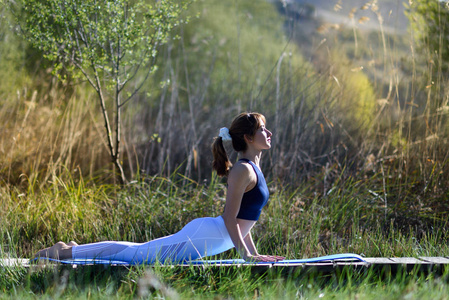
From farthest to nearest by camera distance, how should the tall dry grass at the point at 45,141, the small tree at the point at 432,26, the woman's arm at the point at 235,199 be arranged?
the small tree at the point at 432,26, the tall dry grass at the point at 45,141, the woman's arm at the point at 235,199

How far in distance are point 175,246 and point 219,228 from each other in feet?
0.84

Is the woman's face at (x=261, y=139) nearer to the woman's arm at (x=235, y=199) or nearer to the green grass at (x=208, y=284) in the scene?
the woman's arm at (x=235, y=199)

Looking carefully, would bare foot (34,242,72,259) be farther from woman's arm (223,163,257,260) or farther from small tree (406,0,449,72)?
small tree (406,0,449,72)

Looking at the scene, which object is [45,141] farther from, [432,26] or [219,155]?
[432,26]

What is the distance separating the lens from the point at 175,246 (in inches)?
117

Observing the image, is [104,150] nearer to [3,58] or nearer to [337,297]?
[3,58]

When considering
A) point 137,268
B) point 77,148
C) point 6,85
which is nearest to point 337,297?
point 137,268

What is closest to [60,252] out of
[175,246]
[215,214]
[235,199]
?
[175,246]

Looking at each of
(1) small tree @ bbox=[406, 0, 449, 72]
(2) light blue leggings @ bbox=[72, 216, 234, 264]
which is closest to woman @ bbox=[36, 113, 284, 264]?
(2) light blue leggings @ bbox=[72, 216, 234, 264]

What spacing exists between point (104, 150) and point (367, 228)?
8.92 feet

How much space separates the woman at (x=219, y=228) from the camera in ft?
9.52

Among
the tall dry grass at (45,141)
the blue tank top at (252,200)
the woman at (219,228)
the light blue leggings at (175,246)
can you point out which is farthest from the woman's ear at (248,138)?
the tall dry grass at (45,141)

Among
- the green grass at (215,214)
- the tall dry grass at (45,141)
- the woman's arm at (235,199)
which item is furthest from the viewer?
the tall dry grass at (45,141)

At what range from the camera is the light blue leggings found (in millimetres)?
2963
